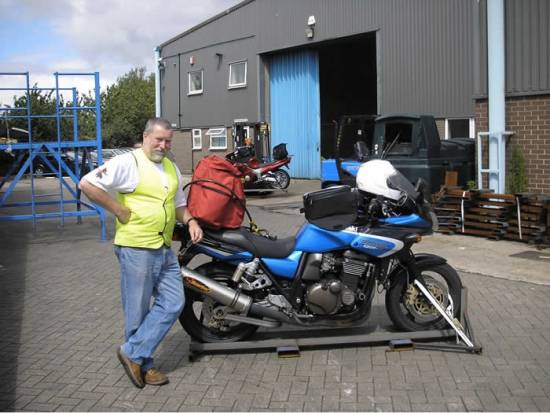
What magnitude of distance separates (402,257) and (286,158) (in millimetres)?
16060

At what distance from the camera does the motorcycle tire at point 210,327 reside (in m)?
5.47

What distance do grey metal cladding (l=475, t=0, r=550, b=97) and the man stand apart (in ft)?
28.6

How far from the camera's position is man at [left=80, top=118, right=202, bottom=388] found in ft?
15.1

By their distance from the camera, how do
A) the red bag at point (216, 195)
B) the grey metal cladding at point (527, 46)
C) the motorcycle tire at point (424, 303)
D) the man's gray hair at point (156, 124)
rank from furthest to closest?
the grey metal cladding at point (527, 46), the motorcycle tire at point (424, 303), the red bag at point (216, 195), the man's gray hair at point (156, 124)

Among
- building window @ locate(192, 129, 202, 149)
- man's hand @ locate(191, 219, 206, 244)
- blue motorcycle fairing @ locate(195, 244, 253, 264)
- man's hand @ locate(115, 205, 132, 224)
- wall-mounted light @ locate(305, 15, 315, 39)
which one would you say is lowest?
blue motorcycle fairing @ locate(195, 244, 253, 264)

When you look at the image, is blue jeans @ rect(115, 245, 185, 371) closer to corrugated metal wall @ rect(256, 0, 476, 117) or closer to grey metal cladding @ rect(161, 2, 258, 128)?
corrugated metal wall @ rect(256, 0, 476, 117)

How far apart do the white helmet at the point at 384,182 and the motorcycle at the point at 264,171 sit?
1476 centimetres

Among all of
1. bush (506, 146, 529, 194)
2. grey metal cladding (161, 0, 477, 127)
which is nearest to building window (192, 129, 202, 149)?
grey metal cladding (161, 0, 477, 127)

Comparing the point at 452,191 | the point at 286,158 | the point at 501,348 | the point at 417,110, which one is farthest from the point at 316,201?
the point at 286,158

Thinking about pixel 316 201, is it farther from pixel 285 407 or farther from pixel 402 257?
pixel 285 407

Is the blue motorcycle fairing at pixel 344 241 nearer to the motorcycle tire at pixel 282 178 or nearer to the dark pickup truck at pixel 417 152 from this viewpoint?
the dark pickup truck at pixel 417 152

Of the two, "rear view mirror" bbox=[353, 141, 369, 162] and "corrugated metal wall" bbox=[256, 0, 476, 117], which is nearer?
"rear view mirror" bbox=[353, 141, 369, 162]

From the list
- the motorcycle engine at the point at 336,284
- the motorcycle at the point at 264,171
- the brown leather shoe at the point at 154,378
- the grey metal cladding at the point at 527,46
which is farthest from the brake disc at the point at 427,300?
the motorcycle at the point at 264,171

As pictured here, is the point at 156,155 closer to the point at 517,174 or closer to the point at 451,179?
the point at 451,179
